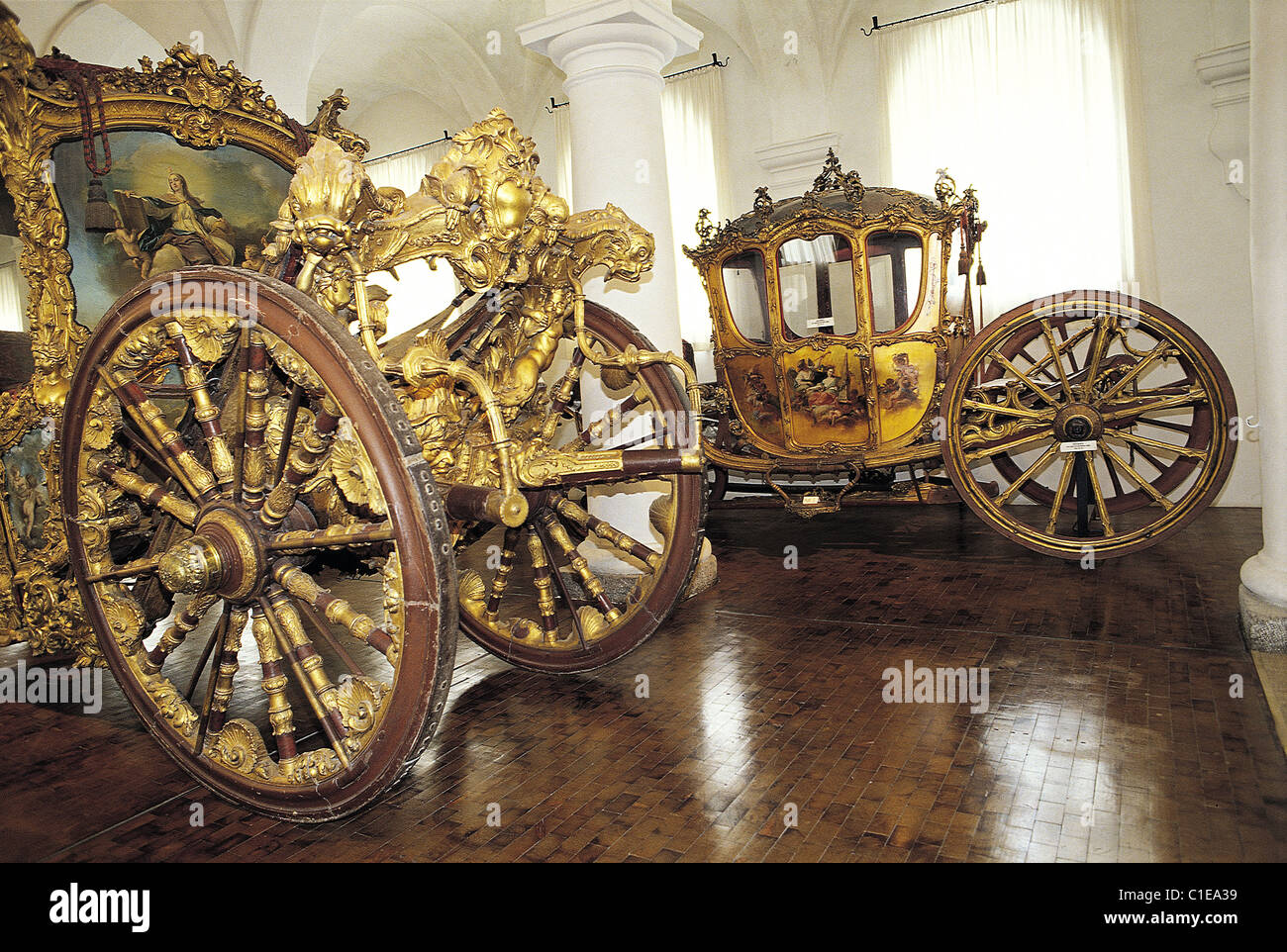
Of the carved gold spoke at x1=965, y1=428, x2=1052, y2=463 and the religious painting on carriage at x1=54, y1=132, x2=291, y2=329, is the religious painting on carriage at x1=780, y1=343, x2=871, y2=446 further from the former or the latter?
the religious painting on carriage at x1=54, y1=132, x2=291, y2=329

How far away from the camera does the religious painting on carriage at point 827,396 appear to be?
18.7 feet

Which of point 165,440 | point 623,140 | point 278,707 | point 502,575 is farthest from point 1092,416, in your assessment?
point 165,440

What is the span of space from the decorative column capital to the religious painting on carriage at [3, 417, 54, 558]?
2.93 meters

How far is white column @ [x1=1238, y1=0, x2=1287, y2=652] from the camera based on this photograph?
A: 3240mm

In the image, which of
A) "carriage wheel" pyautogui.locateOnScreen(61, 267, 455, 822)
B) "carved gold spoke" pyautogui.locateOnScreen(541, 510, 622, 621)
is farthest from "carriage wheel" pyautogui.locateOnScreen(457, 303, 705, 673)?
"carriage wheel" pyautogui.locateOnScreen(61, 267, 455, 822)

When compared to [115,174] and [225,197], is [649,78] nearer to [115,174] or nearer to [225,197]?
[225,197]

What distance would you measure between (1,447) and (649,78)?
3439mm

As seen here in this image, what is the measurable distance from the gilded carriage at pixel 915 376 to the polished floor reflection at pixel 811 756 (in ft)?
2.67

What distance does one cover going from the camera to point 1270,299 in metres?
3.35

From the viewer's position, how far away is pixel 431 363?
8.41 feet

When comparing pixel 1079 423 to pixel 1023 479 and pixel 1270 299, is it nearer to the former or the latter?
pixel 1023 479

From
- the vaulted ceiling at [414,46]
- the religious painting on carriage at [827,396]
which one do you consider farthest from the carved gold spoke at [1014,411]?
the vaulted ceiling at [414,46]

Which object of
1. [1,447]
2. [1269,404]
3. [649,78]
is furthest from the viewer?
[649,78]

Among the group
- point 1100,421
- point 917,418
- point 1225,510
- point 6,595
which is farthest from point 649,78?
point 1225,510
